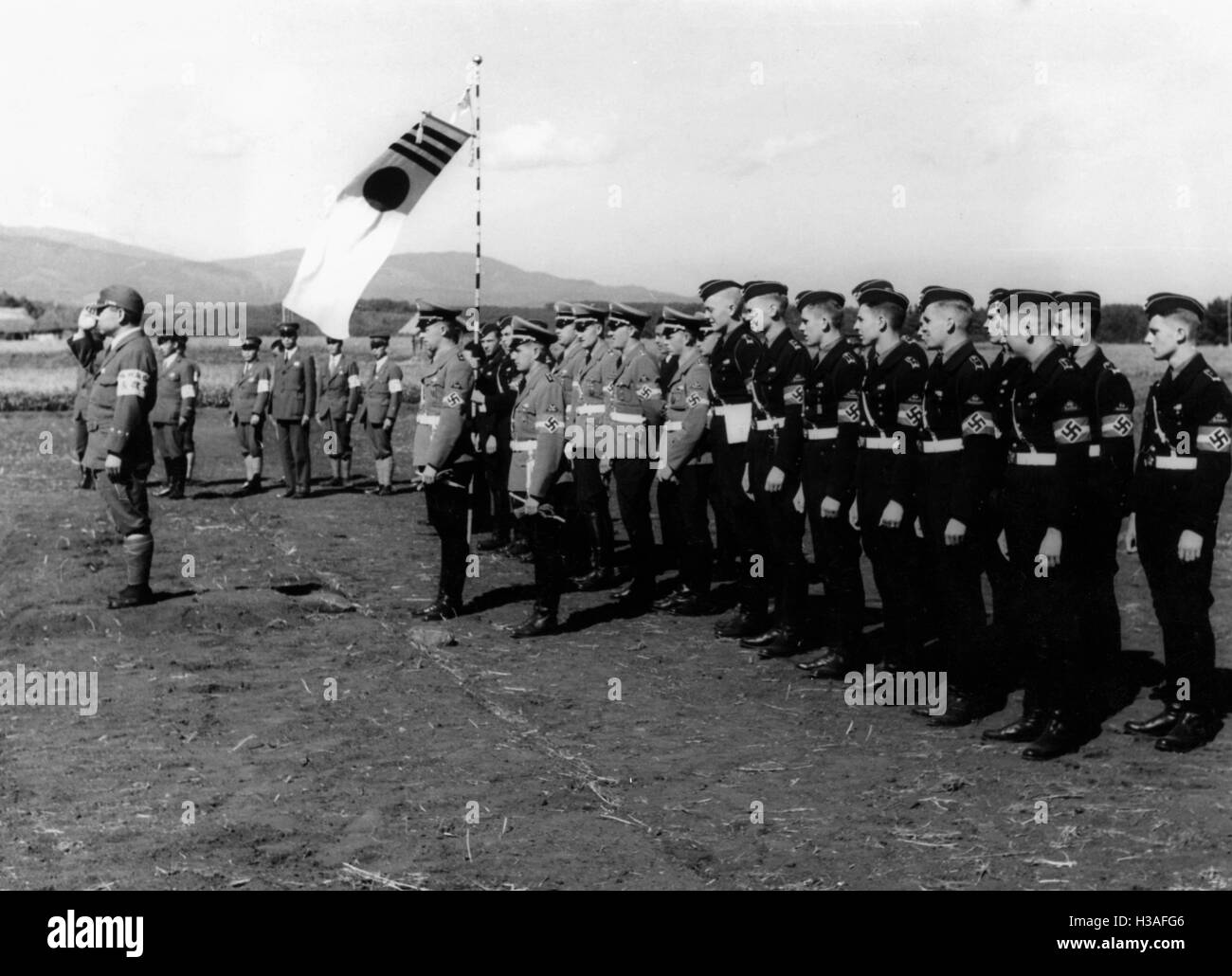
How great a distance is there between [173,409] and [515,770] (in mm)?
11954

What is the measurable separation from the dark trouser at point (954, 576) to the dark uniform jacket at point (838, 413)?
0.77m

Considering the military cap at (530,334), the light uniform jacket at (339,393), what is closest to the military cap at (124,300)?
the military cap at (530,334)

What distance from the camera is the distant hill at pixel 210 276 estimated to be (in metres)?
78.8

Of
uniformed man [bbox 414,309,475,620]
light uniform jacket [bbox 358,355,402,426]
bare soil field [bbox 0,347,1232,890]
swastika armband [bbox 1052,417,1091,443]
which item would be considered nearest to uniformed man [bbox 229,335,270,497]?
light uniform jacket [bbox 358,355,402,426]

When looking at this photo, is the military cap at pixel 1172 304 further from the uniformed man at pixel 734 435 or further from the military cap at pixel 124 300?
the military cap at pixel 124 300

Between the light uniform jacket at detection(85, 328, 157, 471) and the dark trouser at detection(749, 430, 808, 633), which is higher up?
the light uniform jacket at detection(85, 328, 157, 471)

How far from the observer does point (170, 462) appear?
18375 mm

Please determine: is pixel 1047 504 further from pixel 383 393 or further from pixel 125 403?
pixel 383 393

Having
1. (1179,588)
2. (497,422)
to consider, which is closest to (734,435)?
(1179,588)

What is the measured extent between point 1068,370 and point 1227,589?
5562mm

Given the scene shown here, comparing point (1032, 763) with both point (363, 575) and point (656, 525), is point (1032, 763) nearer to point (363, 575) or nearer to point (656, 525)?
point (363, 575)

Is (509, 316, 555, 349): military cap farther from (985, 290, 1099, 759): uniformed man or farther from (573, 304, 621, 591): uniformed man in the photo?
(985, 290, 1099, 759): uniformed man

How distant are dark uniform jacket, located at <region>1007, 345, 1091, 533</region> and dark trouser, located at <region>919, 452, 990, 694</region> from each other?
65 cm

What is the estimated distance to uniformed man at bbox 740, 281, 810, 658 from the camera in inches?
387
